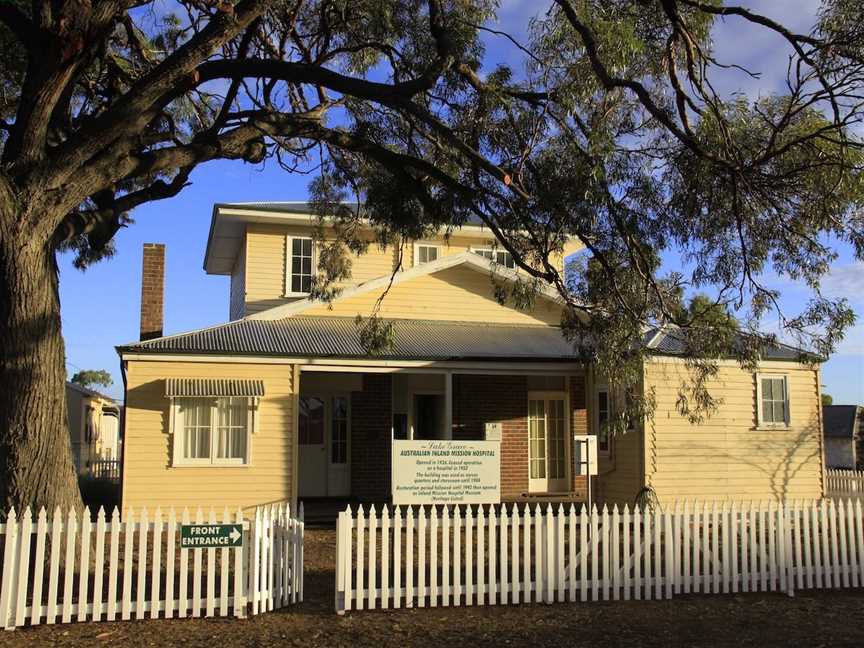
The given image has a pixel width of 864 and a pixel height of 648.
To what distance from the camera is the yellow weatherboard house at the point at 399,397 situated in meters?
14.7

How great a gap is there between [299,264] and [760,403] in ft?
35.0

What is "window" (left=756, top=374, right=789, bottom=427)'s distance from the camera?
16.8 metres

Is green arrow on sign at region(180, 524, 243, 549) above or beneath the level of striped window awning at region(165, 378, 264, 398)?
beneath

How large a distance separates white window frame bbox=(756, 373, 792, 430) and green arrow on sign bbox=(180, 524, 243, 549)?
467 inches

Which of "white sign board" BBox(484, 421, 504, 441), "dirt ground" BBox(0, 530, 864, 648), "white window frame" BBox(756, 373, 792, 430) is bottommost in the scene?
"dirt ground" BBox(0, 530, 864, 648)

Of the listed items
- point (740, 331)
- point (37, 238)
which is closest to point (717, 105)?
point (740, 331)

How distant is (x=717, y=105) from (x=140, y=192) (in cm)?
823

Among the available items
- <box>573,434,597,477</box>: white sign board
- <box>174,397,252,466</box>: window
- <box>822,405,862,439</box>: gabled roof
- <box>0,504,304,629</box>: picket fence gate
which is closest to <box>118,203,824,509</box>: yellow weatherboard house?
<box>174,397,252,466</box>: window

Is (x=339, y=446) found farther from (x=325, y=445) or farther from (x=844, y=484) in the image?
(x=844, y=484)

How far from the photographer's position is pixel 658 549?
9594 mm

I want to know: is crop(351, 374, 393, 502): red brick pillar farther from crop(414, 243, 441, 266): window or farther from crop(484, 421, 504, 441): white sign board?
crop(414, 243, 441, 266): window

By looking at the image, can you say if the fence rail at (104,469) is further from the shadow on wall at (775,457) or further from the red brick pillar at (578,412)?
the shadow on wall at (775,457)

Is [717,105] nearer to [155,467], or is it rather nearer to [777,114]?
[777,114]

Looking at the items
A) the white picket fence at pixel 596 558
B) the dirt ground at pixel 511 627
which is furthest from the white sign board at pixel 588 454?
the dirt ground at pixel 511 627
